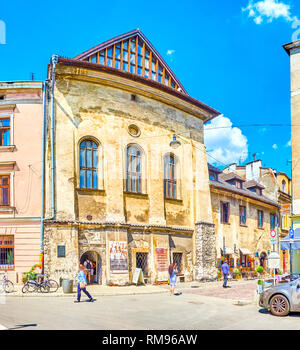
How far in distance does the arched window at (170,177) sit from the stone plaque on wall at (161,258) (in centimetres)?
368

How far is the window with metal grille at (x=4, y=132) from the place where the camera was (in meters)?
22.7

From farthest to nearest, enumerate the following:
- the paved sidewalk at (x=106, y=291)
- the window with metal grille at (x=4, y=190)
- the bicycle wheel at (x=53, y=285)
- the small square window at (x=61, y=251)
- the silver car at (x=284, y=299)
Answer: the window with metal grille at (x=4, y=190)
the small square window at (x=61, y=251)
the bicycle wheel at (x=53, y=285)
the paved sidewalk at (x=106, y=291)
the silver car at (x=284, y=299)

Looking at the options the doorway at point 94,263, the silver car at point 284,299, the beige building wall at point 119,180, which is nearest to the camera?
the silver car at point 284,299

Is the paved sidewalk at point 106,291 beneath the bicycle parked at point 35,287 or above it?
beneath

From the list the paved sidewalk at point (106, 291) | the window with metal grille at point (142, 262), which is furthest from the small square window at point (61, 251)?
the window with metal grille at point (142, 262)

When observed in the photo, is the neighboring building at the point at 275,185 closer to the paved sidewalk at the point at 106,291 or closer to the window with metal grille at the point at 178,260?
the window with metal grille at the point at 178,260

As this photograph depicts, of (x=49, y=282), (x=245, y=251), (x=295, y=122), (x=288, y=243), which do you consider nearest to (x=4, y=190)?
(x=49, y=282)

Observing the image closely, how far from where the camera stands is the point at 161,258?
25.0 metres

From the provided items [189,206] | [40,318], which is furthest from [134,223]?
[40,318]

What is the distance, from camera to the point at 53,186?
72.0 ft

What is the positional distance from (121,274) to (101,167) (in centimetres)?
625

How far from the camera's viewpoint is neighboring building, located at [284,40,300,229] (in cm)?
2123

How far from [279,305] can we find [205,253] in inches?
576

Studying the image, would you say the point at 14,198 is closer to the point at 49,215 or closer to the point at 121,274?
the point at 49,215
